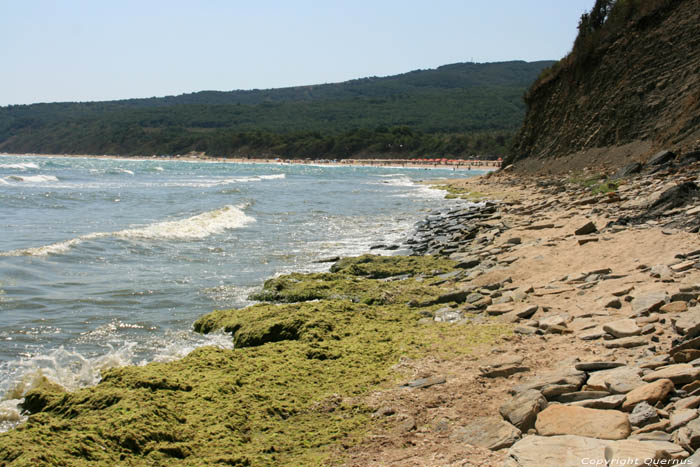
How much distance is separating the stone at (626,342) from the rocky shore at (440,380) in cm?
1

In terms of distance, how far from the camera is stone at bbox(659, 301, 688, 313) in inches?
231

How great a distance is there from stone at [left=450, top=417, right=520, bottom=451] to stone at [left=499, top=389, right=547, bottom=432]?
0.22ft

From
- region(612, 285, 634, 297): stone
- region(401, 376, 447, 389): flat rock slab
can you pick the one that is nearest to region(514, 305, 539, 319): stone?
region(612, 285, 634, 297): stone

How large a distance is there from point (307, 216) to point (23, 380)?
18586 millimetres

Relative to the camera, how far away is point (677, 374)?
4191 millimetres

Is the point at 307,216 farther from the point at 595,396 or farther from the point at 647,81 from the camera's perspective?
the point at 595,396

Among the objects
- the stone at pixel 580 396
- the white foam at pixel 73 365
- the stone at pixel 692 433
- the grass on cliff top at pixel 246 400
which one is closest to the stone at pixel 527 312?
the grass on cliff top at pixel 246 400

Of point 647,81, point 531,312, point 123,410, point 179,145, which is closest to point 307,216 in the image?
point 647,81

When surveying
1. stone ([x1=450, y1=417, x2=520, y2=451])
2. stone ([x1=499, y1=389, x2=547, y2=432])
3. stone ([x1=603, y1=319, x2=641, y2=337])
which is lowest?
stone ([x1=450, y1=417, x2=520, y2=451])

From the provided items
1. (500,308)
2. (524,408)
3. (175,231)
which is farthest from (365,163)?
(524,408)

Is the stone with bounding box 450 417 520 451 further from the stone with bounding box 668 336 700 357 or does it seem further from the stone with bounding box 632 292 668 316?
the stone with bounding box 632 292 668 316

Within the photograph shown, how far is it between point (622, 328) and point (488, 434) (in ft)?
7.33

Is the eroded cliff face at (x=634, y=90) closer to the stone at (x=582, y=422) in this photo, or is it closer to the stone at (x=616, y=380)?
the stone at (x=616, y=380)

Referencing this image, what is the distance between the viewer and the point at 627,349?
535cm
